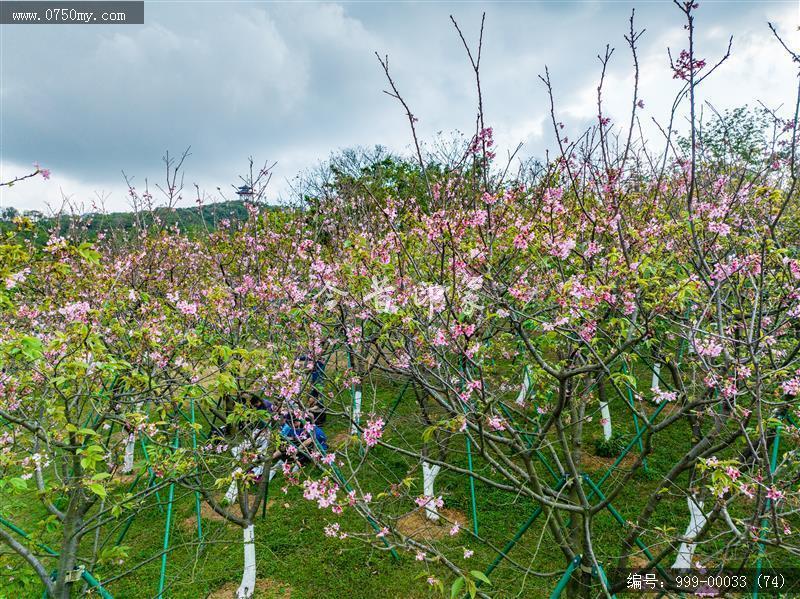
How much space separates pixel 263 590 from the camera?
599 cm

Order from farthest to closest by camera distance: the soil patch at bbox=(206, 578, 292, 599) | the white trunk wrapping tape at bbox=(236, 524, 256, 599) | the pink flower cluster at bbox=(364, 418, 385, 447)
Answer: the soil patch at bbox=(206, 578, 292, 599) < the white trunk wrapping tape at bbox=(236, 524, 256, 599) < the pink flower cluster at bbox=(364, 418, 385, 447)

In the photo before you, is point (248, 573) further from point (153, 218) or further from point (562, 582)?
point (153, 218)

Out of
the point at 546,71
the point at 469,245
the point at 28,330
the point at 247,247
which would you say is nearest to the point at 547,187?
the point at 469,245

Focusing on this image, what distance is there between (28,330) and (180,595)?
451cm

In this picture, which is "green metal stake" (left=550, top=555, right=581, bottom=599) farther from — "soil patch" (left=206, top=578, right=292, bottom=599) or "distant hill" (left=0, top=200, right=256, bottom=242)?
"distant hill" (left=0, top=200, right=256, bottom=242)

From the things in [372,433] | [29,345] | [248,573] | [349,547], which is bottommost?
[349,547]

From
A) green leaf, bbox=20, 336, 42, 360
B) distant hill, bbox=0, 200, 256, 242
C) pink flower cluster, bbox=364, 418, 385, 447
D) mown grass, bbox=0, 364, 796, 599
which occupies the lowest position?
mown grass, bbox=0, 364, 796, 599

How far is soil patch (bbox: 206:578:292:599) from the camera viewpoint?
19.3ft

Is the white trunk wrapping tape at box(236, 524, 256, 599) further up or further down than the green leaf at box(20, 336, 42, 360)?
further down

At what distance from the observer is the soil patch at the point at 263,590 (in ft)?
19.3

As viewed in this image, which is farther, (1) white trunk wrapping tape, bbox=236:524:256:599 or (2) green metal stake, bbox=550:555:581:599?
(1) white trunk wrapping tape, bbox=236:524:256:599

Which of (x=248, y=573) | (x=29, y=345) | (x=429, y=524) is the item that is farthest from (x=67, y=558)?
(x=429, y=524)

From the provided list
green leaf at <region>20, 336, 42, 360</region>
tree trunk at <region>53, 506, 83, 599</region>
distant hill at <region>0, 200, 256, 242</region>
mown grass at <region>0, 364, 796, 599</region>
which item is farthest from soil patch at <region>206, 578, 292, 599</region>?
distant hill at <region>0, 200, 256, 242</region>

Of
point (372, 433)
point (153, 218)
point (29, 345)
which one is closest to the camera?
point (29, 345)
